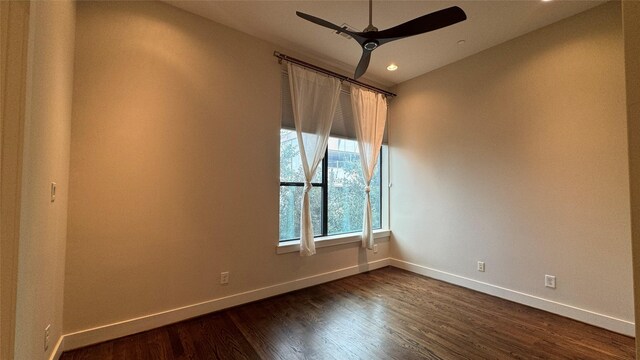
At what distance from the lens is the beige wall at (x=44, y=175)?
111 centimetres

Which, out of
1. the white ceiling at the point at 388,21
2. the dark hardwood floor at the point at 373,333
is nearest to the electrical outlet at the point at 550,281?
the dark hardwood floor at the point at 373,333

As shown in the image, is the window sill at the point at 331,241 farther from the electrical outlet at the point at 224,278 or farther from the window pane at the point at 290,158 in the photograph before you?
the window pane at the point at 290,158

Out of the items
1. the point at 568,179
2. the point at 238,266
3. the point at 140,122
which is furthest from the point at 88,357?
the point at 568,179

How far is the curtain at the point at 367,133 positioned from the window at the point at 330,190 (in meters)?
0.18

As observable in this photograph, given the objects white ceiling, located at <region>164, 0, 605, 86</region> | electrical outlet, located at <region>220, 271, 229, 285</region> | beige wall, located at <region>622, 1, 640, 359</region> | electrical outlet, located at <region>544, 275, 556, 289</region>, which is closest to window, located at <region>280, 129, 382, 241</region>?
electrical outlet, located at <region>220, 271, 229, 285</region>

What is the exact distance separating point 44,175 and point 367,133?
10.4 feet

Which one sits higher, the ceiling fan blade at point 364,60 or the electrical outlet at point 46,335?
the ceiling fan blade at point 364,60

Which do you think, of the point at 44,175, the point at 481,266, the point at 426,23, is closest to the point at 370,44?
the point at 426,23

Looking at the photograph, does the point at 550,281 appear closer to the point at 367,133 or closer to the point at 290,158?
the point at 367,133

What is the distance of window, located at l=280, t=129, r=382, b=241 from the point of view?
3064mm

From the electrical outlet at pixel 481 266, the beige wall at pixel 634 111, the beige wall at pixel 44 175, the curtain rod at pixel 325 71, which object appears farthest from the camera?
the electrical outlet at pixel 481 266

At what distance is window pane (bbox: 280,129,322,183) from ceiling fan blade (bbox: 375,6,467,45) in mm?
1534

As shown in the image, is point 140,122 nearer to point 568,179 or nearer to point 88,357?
point 88,357

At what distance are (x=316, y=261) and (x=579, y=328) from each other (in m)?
2.50
